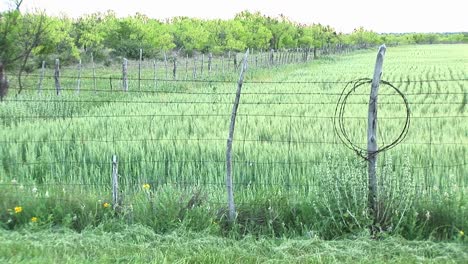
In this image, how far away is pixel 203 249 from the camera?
4320mm

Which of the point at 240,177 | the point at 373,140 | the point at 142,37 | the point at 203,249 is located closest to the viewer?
the point at 203,249

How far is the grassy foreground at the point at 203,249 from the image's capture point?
4.13 meters

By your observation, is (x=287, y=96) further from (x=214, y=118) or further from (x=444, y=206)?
(x=444, y=206)

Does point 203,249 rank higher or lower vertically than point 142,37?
lower

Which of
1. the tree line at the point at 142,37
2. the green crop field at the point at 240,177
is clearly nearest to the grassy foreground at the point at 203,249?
the green crop field at the point at 240,177

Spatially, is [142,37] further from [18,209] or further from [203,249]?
[203,249]

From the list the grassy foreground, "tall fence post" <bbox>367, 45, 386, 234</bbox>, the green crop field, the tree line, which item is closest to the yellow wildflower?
the green crop field

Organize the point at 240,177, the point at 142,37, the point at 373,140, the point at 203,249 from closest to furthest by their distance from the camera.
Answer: the point at 203,249 < the point at 373,140 < the point at 240,177 < the point at 142,37

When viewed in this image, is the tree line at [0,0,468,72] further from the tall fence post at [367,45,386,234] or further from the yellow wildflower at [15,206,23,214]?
the tall fence post at [367,45,386,234]

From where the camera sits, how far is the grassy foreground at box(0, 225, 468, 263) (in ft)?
13.5

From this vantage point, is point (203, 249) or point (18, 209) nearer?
point (203, 249)

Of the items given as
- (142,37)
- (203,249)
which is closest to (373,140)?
(203,249)

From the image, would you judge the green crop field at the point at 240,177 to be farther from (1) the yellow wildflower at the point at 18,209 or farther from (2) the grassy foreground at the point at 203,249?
(2) the grassy foreground at the point at 203,249

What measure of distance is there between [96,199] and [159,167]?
1.50m
